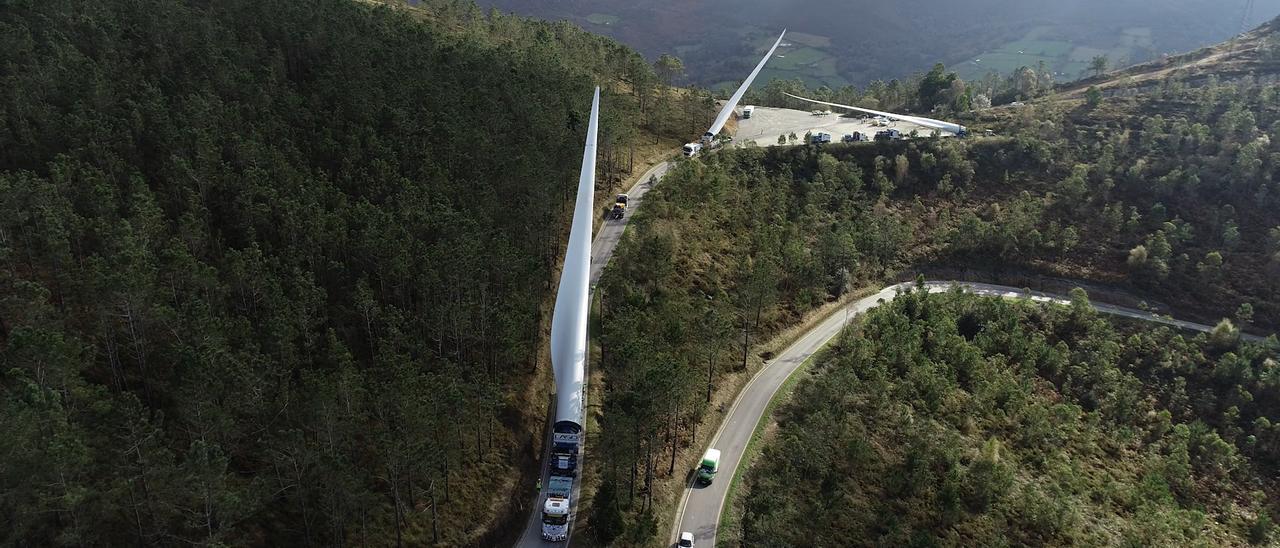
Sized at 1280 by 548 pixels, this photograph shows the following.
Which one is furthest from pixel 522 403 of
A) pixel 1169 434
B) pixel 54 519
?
pixel 1169 434

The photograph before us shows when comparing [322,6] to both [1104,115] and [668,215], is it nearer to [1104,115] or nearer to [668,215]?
[668,215]

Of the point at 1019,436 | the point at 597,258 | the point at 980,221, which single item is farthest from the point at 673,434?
the point at 980,221

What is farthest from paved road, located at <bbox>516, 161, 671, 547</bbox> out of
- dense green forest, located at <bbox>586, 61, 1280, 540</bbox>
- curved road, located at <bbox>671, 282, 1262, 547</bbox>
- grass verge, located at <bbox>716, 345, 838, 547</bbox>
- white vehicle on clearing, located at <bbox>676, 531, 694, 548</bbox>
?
grass verge, located at <bbox>716, 345, 838, 547</bbox>

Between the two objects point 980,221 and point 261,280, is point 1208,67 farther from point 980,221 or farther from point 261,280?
point 261,280

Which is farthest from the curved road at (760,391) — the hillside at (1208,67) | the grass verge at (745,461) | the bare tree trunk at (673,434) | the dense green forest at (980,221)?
the hillside at (1208,67)

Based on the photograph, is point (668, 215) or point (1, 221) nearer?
point (1, 221)

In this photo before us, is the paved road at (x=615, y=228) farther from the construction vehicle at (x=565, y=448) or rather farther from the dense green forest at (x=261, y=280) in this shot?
the construction vehicle at (x=565, y=448)
